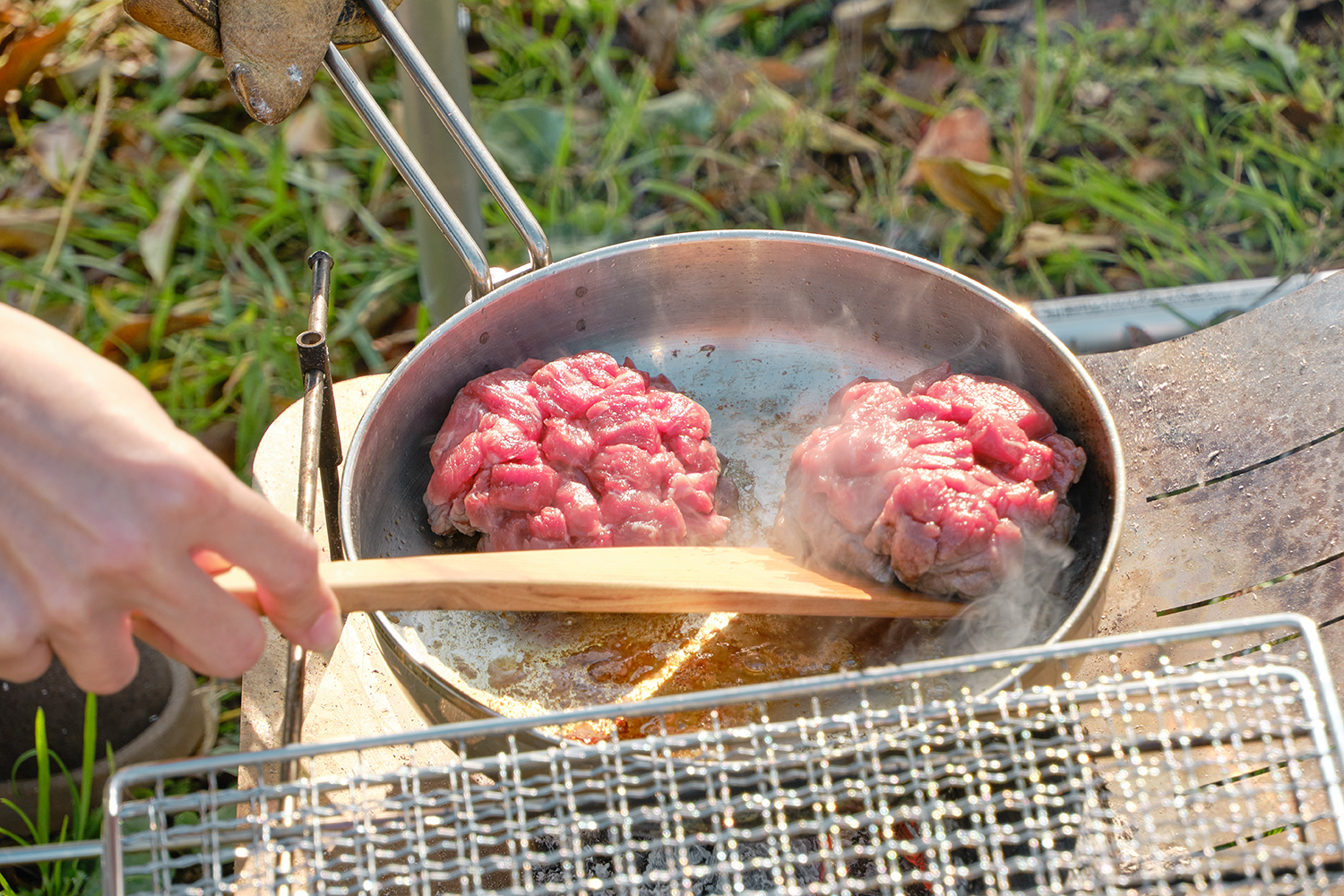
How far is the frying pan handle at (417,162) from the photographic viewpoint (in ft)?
8.04

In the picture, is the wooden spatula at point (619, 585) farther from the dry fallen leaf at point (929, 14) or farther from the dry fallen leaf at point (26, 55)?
the dry fallen leaf at point (26, 55)

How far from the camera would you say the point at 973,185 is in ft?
14.0

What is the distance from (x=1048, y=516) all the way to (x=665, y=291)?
119cm

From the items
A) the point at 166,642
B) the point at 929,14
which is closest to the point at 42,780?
the point at 166,642

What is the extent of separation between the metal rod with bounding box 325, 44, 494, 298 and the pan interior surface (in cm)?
19

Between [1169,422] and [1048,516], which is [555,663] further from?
[1169,422]

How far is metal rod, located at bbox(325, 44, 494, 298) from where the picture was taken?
2.43 m

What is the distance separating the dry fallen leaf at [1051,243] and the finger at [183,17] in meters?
3.02

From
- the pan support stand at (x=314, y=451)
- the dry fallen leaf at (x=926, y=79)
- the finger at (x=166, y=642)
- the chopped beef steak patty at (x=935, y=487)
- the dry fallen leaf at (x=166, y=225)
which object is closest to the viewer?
the finger at (x=166, y=642)

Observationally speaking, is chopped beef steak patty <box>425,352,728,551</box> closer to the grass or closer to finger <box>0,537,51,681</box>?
finger <box>0,537,51,681</box>

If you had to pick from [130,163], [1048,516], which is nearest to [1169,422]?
[1048,516]

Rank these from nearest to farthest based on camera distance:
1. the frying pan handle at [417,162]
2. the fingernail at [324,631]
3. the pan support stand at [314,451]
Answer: the fingernail at [324,631]
the pan support stand at [314,451]
the frying pan handle at [417,162]

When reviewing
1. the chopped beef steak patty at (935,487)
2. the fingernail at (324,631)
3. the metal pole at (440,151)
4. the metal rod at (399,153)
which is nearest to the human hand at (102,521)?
the fingernail at (324,631)

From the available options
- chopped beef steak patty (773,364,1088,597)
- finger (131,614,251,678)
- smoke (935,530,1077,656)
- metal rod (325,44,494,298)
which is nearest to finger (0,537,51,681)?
finger (131,614,251,678)
